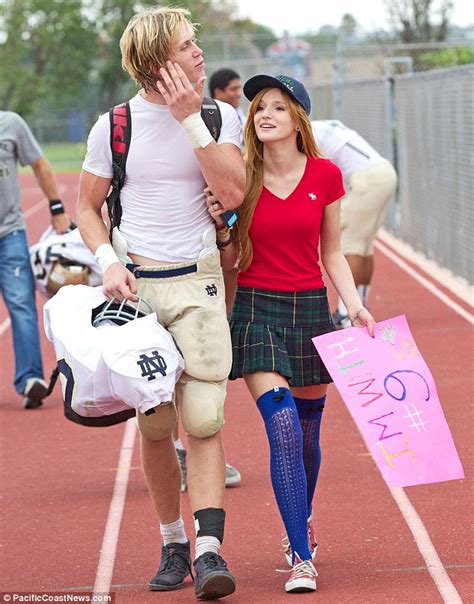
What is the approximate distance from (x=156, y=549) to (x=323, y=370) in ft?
4.00

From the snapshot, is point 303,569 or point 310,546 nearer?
point 303,569

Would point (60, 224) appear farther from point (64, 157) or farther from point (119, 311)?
point (64, 157)

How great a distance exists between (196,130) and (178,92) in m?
0.15

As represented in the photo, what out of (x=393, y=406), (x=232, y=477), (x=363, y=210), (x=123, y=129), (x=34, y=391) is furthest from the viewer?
(x=363, y=210)

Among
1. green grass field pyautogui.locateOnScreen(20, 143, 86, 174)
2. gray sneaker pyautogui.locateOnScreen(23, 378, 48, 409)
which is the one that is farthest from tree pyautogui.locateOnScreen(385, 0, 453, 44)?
gray sneaker pyautogui.locateOnScreen(23, 378, 48, 409)

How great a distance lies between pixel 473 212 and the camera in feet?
47.8

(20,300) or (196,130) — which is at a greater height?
(196,130)

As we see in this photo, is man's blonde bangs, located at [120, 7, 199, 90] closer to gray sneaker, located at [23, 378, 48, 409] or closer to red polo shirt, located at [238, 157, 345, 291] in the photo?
red polo shirt, located at [238, 157, 345, 291]

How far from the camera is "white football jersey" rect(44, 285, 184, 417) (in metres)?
4.95

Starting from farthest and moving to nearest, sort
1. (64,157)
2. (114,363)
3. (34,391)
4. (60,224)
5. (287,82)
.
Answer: (64,157) → (34,391) → (60,224) → (287,82) → (114,363)

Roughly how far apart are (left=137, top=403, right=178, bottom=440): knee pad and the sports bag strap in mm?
1016

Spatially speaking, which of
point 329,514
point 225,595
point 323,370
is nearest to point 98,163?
point 323,370

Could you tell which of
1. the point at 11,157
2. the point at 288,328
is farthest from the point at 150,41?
the point at 11,157

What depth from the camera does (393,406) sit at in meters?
5.46
